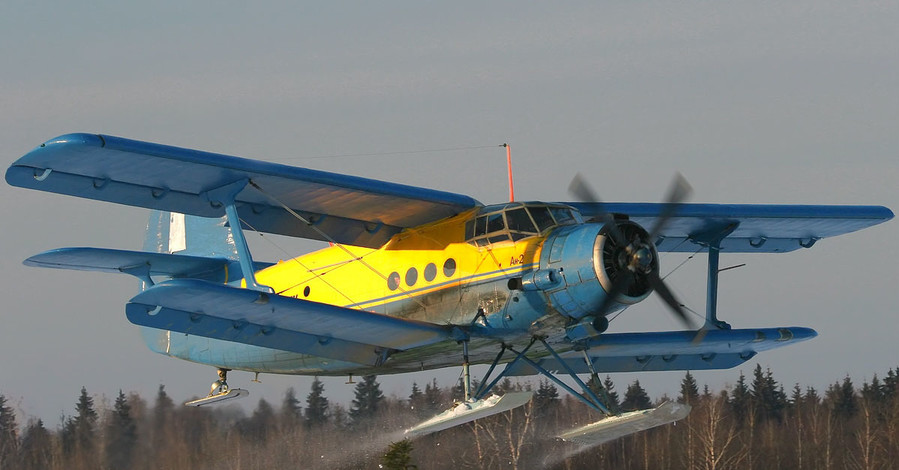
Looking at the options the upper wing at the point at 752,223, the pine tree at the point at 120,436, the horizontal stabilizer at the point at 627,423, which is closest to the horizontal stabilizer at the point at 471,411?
the horizontal stabilizer at the point at 627,423

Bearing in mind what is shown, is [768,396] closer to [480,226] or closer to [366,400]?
[366,400]

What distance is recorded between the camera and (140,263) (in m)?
23.9

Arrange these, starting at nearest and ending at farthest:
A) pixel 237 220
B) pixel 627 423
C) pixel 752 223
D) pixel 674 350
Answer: pixel 237 220, pixel 627 423, pixel 674 350, pixel 752 223

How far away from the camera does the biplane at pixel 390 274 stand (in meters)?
19.7

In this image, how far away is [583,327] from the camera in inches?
805

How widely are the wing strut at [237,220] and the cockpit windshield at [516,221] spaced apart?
3150mm

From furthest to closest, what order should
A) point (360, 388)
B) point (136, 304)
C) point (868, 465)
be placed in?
point (868, 465) → point (360, 388) → point (136, 304)

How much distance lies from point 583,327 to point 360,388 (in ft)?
58.7

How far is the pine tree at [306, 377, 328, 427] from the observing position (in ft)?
102

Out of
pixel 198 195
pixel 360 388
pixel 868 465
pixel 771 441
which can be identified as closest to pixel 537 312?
pixel 198 195

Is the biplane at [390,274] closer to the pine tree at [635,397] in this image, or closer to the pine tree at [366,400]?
the pine tree at [366,400]

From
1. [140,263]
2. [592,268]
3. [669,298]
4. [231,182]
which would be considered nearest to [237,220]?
[231,182]

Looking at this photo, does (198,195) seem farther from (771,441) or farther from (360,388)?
(771,441)

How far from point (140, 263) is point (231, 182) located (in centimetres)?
386
